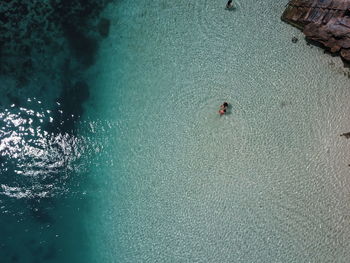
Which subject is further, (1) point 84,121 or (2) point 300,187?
(1) point 84,121

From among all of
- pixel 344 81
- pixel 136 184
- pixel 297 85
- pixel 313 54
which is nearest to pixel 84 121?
pixel 136 184

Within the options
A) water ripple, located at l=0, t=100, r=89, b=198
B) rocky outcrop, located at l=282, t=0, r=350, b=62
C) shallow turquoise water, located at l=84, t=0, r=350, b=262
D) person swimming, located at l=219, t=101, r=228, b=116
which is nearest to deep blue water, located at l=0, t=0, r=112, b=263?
water ripple, located at l=0, t=100, r=89, b=198

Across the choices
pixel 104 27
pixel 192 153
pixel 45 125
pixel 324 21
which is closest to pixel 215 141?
pixel 192 153

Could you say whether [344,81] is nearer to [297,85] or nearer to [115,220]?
[297,85]

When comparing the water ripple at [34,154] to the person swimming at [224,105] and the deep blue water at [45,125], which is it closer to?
the deep blue water at [45,125]

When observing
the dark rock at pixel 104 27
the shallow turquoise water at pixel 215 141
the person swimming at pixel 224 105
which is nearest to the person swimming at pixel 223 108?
the person swimming at pixel 224 105

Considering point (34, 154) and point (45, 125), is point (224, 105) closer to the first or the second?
point (45, 125)

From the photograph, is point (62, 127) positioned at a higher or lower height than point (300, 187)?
lower
